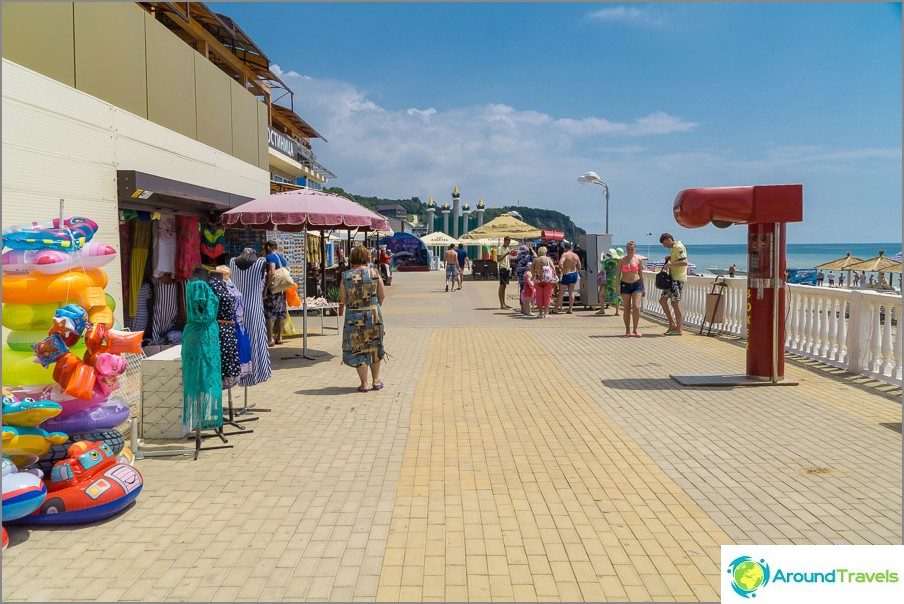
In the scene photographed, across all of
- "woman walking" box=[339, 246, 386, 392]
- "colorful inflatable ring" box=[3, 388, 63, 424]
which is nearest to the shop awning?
"woman walking" box=[339, 246, 386, 392]

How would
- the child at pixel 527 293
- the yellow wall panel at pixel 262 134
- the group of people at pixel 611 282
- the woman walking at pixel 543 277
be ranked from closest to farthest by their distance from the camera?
the group of people at pixel 611 282 < the yellow wall panel at pixel 262 134 < the woman walking at pixel 543 277 < the child at pixel 527 293

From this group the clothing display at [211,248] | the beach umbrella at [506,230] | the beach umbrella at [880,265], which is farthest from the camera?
the beach umbrella at [506,230]

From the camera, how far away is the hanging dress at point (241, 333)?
5918mm

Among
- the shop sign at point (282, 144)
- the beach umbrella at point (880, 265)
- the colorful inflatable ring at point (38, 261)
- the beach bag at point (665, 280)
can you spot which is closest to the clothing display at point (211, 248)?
the colorful inflatable ring at point (38, 261)

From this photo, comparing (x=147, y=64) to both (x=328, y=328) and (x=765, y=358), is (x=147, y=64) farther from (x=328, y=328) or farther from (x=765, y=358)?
(x=765, y=358)

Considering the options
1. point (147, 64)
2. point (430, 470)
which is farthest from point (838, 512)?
point (147, 64)

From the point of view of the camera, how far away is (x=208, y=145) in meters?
11.8

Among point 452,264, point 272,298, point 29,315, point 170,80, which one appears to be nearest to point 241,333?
point 29,315

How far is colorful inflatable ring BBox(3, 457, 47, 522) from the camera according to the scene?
3.78 meters

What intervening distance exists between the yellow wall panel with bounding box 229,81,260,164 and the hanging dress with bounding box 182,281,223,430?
8.77 metres

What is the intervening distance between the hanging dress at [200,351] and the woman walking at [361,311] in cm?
224

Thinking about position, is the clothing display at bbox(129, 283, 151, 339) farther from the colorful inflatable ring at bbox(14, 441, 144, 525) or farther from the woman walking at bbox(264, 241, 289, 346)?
the colorful inflatable ring at bbox(14, 441, 144, 525)

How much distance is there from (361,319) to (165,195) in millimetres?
3419

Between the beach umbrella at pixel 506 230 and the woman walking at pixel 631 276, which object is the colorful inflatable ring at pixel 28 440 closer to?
the woman walking at pixel 631 276
